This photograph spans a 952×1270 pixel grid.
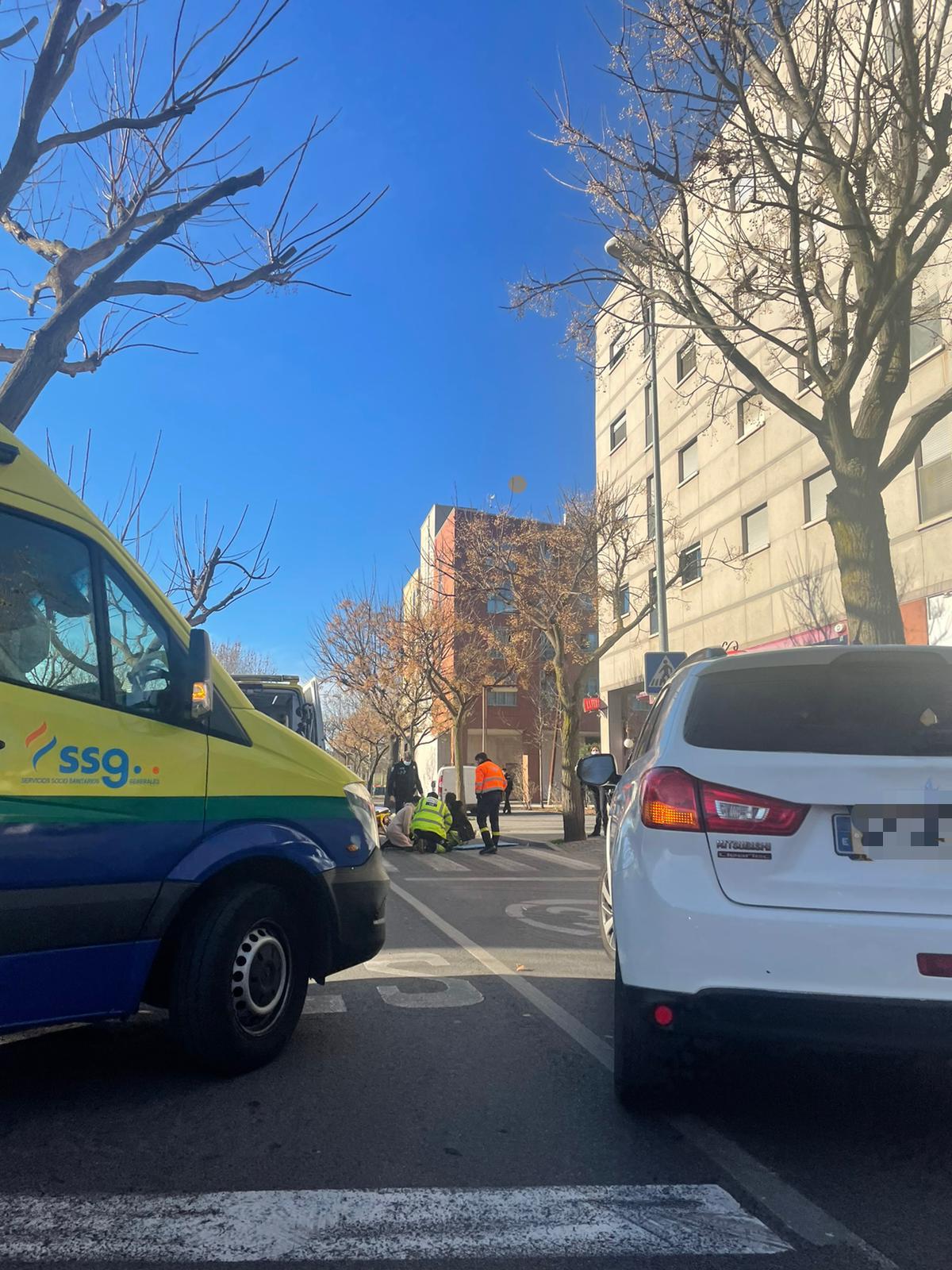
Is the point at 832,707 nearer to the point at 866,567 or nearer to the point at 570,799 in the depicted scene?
the point at 866,567

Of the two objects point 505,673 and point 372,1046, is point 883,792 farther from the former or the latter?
point 505,673

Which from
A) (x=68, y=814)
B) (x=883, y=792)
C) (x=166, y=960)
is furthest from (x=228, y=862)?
(x=883, y=792)

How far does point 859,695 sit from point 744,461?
20.3 m

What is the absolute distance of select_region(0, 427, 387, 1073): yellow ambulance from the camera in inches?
141

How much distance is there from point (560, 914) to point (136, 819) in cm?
644

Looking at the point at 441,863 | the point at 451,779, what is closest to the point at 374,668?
the point at 451,779

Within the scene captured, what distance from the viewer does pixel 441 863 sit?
16.4 meters

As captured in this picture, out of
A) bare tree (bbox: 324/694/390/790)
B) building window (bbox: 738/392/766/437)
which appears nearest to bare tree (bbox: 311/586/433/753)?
bare tree (bbox: 324/694/390/790)

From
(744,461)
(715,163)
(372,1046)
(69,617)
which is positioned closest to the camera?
(69,617)

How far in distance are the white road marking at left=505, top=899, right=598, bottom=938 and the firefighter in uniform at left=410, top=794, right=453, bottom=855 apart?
7489 millimetres

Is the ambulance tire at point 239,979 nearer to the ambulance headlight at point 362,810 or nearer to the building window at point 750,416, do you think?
the ambulance headlight at point 362,810

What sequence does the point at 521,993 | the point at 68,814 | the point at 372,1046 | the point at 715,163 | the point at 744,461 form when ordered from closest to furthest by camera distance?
the point at 68,814
the point at 372,1046
the point at 521,993
the point at 715,163
the point at 744,461

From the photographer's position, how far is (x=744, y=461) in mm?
23047

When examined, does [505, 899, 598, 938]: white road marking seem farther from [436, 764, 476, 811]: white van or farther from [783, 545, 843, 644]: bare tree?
[436, 764, 476, 811]: white van
